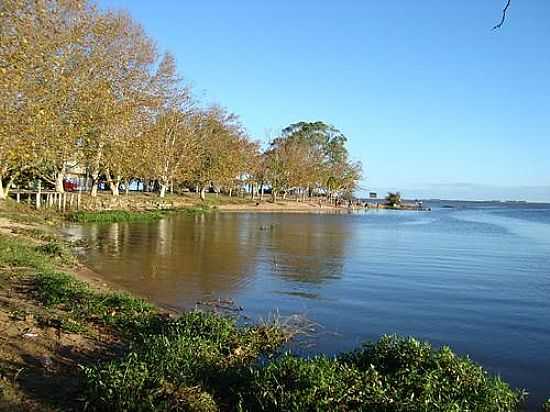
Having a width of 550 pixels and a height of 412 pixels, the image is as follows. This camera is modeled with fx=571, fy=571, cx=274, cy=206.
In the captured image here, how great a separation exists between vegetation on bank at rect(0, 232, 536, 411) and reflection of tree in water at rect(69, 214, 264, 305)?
471 cm

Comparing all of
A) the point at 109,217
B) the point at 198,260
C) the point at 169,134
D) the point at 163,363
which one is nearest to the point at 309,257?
the point at 198,260

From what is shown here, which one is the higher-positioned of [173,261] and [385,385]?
[385,385]

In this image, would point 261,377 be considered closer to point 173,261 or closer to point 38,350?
point 38,350

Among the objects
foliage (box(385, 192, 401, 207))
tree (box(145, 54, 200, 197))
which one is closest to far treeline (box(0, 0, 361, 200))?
tree (box(145, 54, 200, 197))

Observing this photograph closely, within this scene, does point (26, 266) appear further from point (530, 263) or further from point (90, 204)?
point (90, 204)

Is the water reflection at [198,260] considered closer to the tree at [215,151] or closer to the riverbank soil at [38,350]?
the riverbank soil at [38,350]

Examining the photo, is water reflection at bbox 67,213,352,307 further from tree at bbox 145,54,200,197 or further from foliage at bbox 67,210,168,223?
tree at bbox 145,54,200,197

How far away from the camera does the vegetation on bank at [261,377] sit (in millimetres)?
5703

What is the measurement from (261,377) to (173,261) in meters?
13.8

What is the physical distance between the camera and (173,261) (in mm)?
19594

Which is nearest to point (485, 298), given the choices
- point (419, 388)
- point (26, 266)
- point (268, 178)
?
point (419, 388)

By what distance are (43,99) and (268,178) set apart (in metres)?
72.2

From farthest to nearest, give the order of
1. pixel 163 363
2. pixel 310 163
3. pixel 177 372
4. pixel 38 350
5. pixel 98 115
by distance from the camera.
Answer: pixel 310 163 < pixel 98 115 < pixel 38 350 < pixel 163 363 < pixel 177 372

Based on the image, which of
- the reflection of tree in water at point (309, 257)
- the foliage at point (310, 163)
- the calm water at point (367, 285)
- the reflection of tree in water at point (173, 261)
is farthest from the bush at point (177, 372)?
the foliage at point (310, 163)
